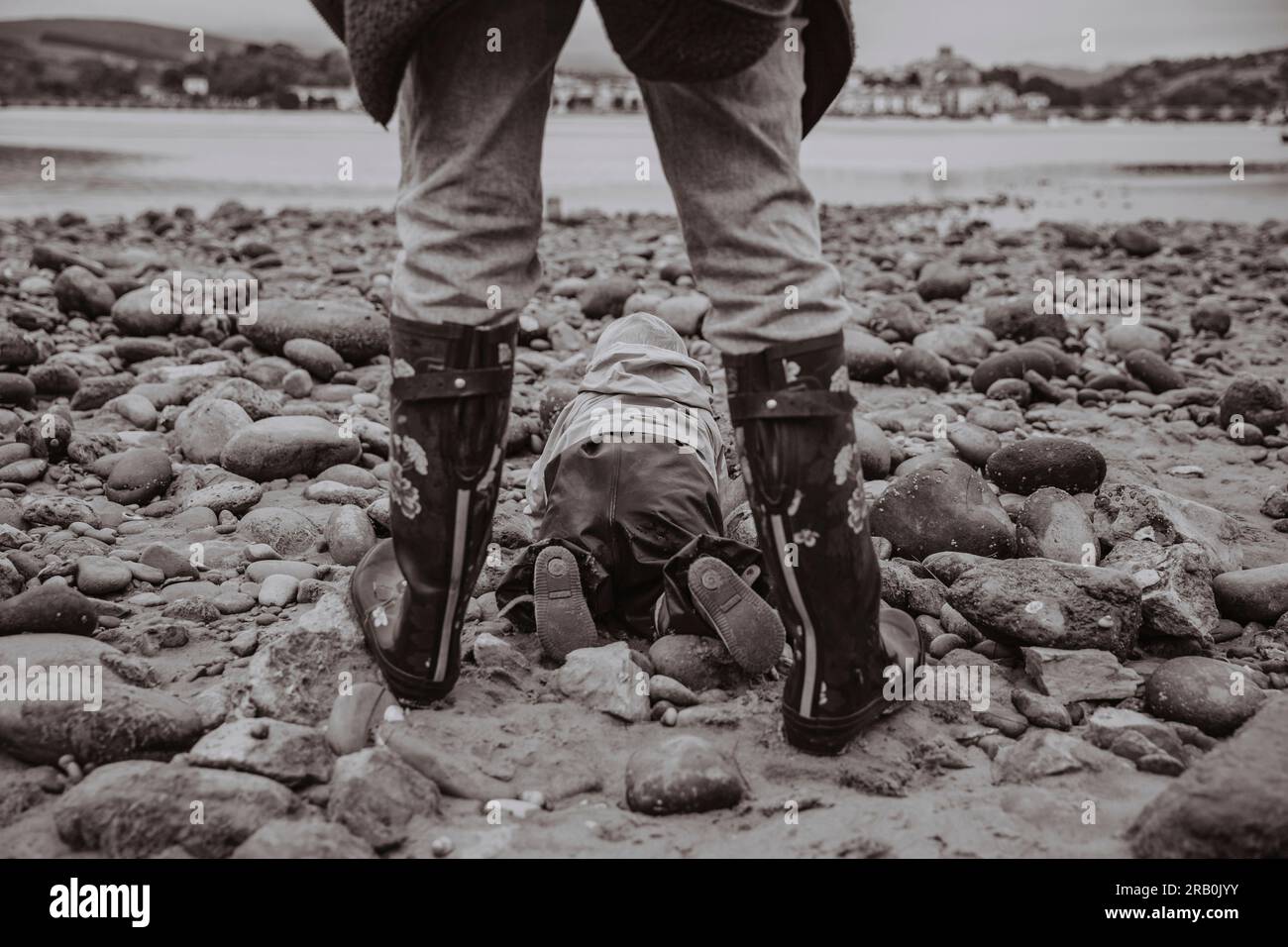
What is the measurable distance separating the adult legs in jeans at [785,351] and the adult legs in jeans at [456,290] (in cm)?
26

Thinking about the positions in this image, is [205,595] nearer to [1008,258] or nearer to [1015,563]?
[1015,563]

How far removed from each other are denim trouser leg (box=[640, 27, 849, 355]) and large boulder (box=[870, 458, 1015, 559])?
4.18 feet

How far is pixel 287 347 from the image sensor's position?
16.0 feet

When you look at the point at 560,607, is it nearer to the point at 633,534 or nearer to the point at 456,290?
the point at 633,534

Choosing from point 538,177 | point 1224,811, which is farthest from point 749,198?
point 1224,811

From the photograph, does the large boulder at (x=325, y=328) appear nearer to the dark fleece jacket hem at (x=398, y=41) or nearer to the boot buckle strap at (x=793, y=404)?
the dark fleece jacket hem at (x=398, y=41)

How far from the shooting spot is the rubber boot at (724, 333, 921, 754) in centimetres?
195

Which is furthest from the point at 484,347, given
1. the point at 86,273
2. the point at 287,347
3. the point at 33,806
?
the point at 86,273

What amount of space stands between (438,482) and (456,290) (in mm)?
360

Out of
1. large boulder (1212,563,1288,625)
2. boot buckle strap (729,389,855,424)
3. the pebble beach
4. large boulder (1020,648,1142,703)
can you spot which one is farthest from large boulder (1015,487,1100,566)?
boot buckle strap (729,389,855,424)

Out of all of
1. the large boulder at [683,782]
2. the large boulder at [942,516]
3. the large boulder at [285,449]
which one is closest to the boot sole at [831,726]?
the large boulder at [683,782]

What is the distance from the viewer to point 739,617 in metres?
2.31

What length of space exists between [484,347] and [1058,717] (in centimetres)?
139

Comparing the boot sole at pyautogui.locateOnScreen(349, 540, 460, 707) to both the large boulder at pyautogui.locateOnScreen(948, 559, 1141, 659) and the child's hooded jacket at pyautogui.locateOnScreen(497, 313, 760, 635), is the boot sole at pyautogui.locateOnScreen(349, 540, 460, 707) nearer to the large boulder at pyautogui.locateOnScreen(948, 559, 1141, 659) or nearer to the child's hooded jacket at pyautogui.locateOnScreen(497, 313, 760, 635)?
the child's hooded jacket at pyautogui.locateOnScreen(497, 313, 760, 635)
